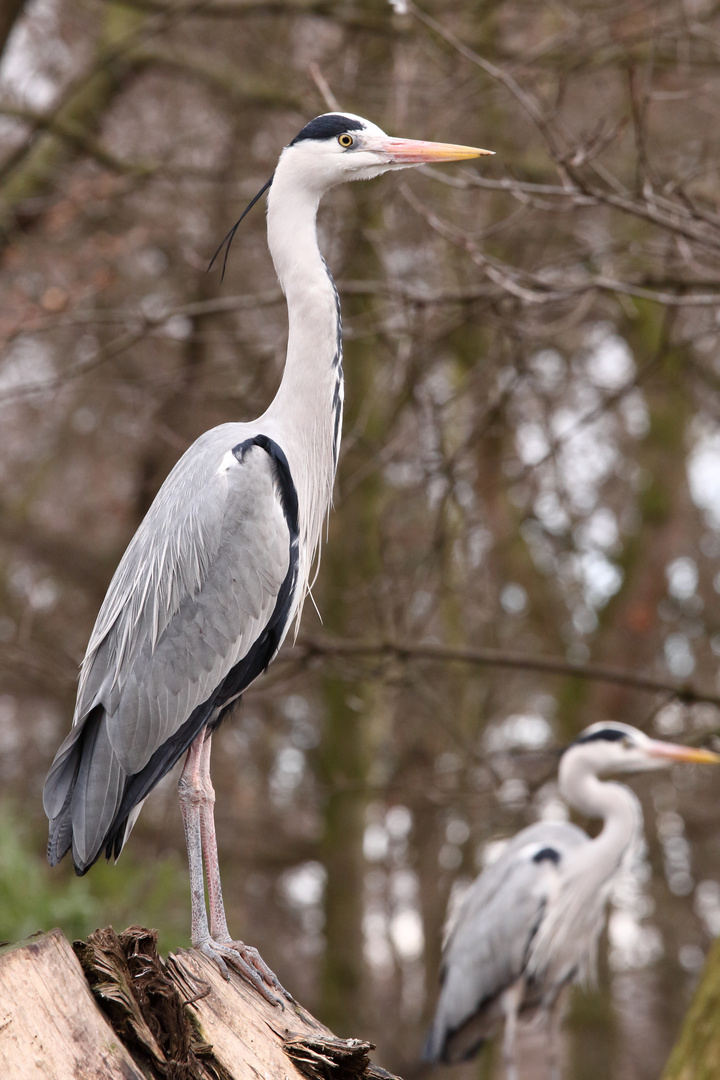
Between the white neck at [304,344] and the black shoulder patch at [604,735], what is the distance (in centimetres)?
307

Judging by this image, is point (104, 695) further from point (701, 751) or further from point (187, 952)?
point (701, 751)

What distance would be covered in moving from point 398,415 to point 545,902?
283cm

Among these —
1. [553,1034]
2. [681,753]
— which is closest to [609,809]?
[681,753]

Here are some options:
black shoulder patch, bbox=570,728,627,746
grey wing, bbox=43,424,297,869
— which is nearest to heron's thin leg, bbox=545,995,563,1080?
black shoulder patch, bbox=570,728,627,746

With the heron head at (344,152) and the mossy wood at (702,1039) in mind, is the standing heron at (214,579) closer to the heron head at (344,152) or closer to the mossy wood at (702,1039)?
the heron head at (344,152)

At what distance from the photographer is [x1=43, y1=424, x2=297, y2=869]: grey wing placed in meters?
3.44

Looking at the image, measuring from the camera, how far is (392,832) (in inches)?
453

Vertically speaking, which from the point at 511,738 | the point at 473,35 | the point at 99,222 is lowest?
the point at 511,738

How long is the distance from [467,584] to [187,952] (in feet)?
16.9

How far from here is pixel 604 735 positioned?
6344mm

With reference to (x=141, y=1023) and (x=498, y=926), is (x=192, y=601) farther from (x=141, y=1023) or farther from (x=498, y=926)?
(x=498, y=926)

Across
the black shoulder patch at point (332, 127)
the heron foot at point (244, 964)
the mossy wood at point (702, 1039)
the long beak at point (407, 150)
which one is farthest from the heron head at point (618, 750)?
the black shoulder patch at point (332, 127)

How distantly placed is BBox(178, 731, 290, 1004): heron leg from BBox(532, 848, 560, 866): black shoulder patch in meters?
3.38

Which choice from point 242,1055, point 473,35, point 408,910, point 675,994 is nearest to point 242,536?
point 242,1055
